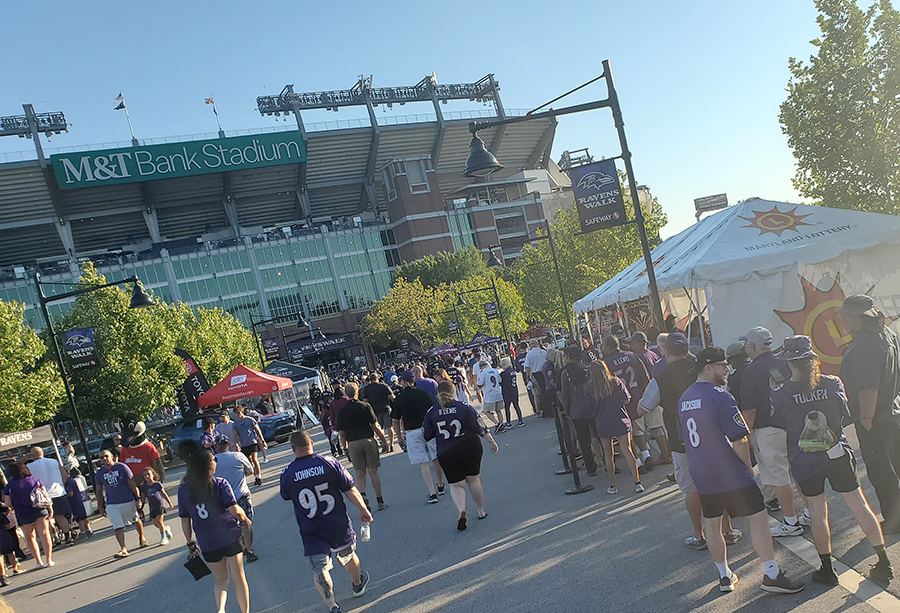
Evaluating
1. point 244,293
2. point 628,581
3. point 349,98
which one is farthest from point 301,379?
point 349,98

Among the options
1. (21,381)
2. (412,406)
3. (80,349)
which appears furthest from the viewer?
(21,381)

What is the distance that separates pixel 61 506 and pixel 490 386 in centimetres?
894

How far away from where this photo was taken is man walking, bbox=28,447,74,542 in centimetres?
1224

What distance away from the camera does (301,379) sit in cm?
2962

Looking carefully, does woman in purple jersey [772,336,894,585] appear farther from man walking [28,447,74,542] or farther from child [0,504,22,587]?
man walking [28,447,74,542]

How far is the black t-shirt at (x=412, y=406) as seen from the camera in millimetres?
10430

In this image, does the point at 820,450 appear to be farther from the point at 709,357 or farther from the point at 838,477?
the point at 709,357

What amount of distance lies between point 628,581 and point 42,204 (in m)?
76.7

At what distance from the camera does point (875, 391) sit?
491cm

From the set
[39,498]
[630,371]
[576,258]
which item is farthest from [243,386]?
[576,258]

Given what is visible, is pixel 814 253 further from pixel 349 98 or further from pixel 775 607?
pixel 349 98

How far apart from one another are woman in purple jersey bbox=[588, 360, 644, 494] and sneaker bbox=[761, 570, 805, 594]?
11.2 ft

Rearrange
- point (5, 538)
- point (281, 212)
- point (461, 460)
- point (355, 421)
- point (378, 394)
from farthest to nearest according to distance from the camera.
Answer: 1. point (281, 212)
2. point (378, 394)
3. point (5, 538)
4. point (355, 421)
5. point (461, 460)

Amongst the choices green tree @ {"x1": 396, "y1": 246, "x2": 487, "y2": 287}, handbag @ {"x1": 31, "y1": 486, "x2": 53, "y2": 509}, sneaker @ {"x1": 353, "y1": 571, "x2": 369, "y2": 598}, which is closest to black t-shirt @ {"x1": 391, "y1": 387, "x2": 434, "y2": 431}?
sneaker @ {"x1": 353, "y1": 571, "x2": 369, "y2": 598}
